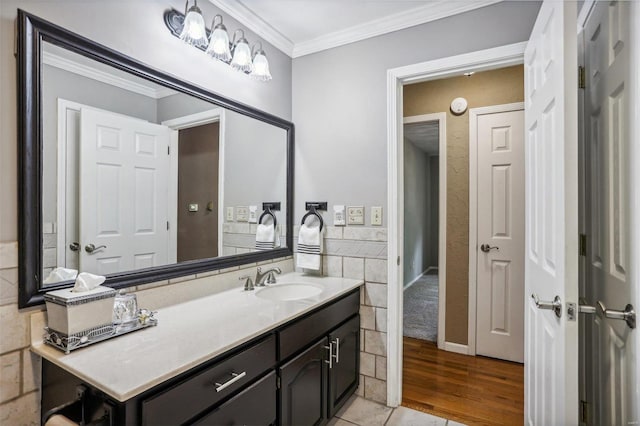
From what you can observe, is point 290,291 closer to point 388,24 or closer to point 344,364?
point 344,364

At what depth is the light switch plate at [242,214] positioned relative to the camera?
1.96 meters

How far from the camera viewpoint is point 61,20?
1158mm

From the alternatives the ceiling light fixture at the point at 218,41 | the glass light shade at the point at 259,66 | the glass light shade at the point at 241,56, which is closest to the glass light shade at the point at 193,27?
the ceiling light fixture at the point at 218,41

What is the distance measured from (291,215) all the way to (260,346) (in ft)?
3.96

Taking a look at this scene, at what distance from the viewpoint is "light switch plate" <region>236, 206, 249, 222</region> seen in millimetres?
1959

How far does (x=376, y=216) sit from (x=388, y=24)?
1190 mm

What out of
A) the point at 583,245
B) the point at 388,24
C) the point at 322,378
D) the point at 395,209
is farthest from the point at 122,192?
the point at 583,245

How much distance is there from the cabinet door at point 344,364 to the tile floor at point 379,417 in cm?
10

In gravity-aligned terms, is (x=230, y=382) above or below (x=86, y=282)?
below

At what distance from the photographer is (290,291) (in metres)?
2.01

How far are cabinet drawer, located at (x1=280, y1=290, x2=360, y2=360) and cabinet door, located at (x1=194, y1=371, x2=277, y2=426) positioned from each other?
136mm

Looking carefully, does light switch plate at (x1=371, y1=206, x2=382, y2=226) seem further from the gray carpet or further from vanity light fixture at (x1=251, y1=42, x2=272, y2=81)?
the gray carpet

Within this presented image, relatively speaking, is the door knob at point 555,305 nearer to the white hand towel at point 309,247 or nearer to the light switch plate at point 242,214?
the white hand towel at point 309,247

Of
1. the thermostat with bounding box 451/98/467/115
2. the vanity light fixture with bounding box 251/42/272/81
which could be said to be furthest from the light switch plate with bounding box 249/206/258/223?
the thermostat with bounding box 451/98/467/115
